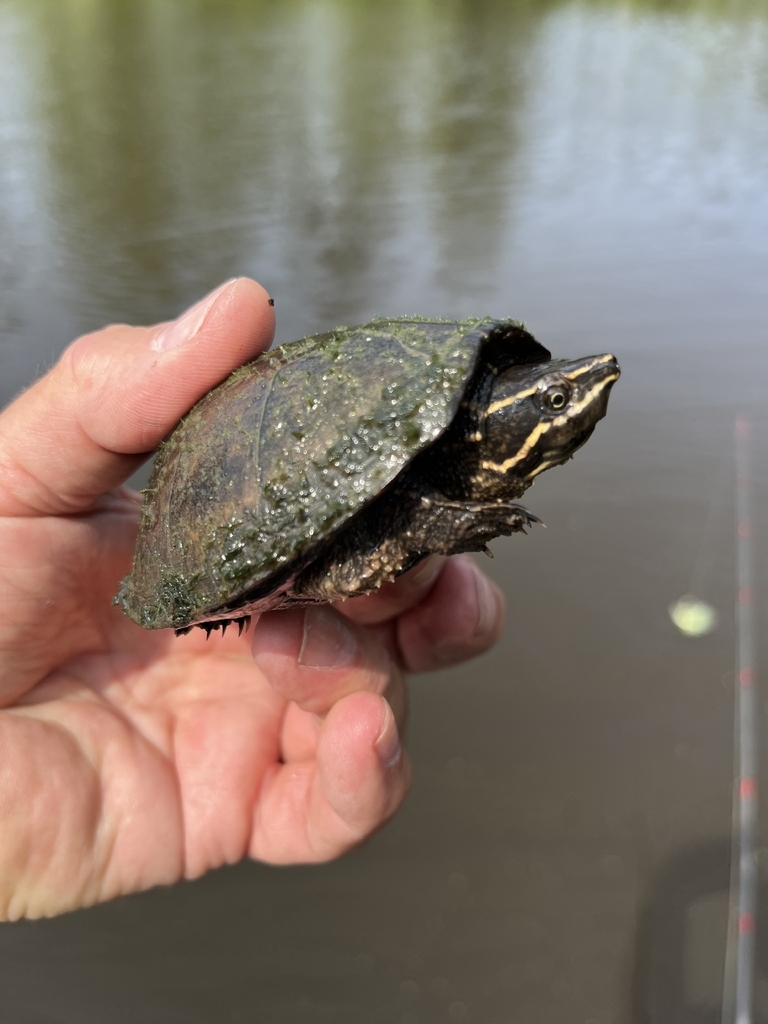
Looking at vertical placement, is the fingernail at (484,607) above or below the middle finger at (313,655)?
below

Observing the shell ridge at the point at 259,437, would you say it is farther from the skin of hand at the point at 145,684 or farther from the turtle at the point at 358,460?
the skin of hand at the point at 145,684

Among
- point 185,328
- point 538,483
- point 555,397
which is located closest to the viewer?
point 555,397

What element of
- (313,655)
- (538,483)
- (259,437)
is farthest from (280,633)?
(538,483)

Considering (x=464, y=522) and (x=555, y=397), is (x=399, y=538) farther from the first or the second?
(x=555, y=397)

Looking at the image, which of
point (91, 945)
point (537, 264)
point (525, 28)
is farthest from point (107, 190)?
point (525, 28)

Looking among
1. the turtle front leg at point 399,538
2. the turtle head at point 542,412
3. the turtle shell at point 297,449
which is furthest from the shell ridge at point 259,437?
the turtle head at point 542,412

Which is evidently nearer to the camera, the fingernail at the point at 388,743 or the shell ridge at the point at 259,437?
the shell ridge at the point at 259,437
